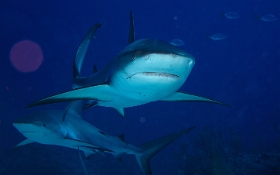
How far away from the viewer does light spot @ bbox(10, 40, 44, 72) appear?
39719mm

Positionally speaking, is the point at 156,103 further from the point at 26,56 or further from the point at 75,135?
the point at 75,135

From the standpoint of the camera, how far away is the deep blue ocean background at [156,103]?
46.3 feet

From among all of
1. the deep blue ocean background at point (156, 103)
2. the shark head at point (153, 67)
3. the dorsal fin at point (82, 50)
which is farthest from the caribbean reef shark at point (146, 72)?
the deep blue ocean background at point (156, 103)

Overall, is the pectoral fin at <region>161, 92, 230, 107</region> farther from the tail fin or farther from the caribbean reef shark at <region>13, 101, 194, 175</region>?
the tail fin

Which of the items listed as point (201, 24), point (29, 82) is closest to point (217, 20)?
point (201, 24)

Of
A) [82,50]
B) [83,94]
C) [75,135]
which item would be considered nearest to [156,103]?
[82,50]

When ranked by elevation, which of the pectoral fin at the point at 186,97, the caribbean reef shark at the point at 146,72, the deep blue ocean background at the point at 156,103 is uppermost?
the caribbean reef shark at the point at 146,72

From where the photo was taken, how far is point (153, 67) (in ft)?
7.48

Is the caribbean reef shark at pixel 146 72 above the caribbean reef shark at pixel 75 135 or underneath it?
above

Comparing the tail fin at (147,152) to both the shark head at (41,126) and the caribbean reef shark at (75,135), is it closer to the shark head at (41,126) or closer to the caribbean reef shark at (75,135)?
the caribbean reef shark at (75,135)

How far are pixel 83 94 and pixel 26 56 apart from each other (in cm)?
4412

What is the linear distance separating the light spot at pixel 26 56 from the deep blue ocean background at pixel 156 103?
98cm

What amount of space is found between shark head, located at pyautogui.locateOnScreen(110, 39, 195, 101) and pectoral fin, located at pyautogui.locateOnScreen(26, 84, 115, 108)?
0.58 m

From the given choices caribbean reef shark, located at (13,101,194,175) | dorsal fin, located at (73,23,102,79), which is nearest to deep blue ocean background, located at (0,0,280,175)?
caribbean reef shark, located at (13,101,194,175)
